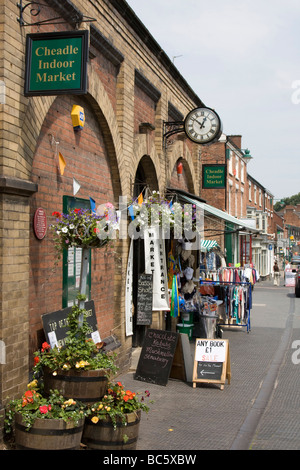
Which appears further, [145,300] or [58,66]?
[145,300]

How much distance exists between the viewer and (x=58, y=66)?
225 inches

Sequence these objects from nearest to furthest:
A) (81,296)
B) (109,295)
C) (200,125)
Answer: (81,296) → (109,295) → (200,125)

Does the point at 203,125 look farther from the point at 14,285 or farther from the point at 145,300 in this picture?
the point at 14,285

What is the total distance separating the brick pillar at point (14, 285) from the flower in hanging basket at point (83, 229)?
1.49 feet

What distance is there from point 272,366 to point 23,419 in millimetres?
6319

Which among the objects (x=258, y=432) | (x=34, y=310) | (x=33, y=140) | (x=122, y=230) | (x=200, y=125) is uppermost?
(x=200, y=125)

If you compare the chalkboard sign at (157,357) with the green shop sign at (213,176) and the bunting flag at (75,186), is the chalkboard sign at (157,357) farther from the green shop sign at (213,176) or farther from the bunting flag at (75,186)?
the green shop sign at (213,176)

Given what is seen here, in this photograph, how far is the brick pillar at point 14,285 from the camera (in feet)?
17.9

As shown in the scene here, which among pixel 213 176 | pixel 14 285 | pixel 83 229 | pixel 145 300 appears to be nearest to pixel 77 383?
pixel 14 285

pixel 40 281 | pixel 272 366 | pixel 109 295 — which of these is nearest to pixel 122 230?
pixel 109 295

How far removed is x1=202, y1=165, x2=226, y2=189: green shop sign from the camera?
16125 mm

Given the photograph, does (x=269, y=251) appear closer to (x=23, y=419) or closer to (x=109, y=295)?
(x=109, y=295)

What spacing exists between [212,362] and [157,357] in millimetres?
905

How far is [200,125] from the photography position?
479 inches
